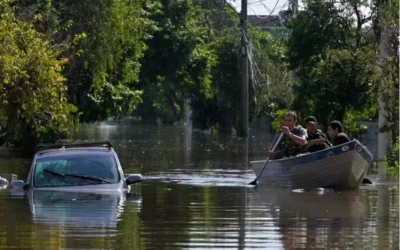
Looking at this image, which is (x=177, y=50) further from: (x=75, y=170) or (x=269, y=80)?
A: (x=75, y=170)

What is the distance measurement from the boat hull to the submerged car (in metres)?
5.51

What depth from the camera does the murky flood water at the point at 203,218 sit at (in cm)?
1254

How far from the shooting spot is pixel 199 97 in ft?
251

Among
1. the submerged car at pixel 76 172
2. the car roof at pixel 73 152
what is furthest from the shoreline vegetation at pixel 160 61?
the submerged car at pixel 76 172

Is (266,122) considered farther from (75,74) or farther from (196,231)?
(196,231)

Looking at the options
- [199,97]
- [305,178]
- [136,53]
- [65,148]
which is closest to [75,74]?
[136,53]

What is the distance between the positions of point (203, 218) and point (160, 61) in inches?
1552

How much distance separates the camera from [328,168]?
72.1ft

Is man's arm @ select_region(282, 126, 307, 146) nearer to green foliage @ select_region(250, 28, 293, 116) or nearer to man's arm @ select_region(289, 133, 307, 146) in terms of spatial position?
man's arm @ select_region(289, 133, 307, 146)

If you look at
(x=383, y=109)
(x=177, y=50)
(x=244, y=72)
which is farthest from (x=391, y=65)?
(x=244, y=72)

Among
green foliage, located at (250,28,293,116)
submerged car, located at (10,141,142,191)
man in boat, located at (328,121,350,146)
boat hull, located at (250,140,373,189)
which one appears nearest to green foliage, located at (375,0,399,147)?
man in boat, located at (328,121,350,146)

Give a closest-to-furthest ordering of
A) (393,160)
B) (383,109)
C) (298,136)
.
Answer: (298,136) → (393,160) → (383,109)

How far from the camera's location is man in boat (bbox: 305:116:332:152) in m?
22.4

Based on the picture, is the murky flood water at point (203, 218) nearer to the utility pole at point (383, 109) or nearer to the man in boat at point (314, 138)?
the man in boat at point (314, 138)
